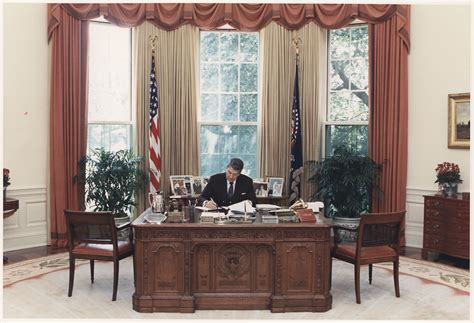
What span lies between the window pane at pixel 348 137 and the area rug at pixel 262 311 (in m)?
2.38

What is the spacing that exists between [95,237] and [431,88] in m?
5.21

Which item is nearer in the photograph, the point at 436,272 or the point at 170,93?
the point at 436,272

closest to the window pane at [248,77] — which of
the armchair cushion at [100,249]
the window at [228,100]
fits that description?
the window at [228,100]

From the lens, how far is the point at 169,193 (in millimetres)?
8258

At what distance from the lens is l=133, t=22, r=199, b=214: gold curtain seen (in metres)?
8.21

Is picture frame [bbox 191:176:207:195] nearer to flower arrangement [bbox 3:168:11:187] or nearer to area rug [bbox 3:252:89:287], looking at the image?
area rug [bbox 3:252:89:287]

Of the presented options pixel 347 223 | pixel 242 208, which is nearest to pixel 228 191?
pixel 242 208

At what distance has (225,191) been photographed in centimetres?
621

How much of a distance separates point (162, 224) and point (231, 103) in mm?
4122

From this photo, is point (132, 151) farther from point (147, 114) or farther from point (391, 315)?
point (391, 315)

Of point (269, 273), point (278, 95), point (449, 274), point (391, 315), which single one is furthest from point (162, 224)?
point (278, 95)

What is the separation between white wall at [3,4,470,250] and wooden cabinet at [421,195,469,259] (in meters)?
0.64

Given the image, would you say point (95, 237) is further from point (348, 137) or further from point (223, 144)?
Answer: point (348, 137)

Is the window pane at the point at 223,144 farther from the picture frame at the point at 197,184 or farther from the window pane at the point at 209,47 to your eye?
the window pane at the point at 209,47
